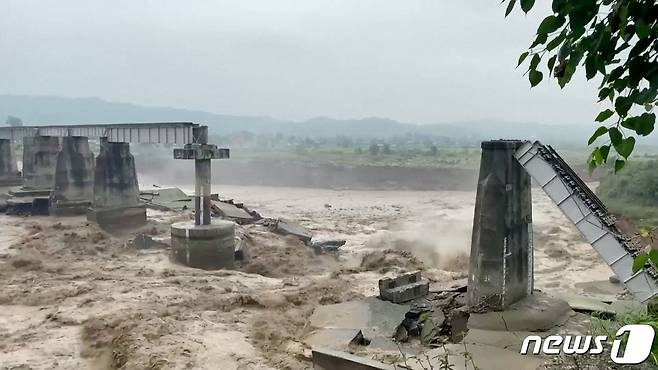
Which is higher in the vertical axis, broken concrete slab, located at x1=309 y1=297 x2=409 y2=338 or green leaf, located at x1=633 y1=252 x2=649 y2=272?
green leaf, located at x1=633 y1=252 x2=649 y2=272

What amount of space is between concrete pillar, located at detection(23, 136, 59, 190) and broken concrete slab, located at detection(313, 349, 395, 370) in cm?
3613

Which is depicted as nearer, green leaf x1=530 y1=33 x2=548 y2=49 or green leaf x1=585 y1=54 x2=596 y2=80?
green leaf x1=585 y1=54 x2=596 y2=80

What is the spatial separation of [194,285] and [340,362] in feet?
37.4

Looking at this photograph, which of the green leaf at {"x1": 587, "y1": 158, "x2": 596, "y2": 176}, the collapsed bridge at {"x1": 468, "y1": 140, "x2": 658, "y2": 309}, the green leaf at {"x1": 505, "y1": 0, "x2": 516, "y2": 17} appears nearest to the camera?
the green leaf at {"x1": 505, "y1": 0, "x2": 516, "y2": 17}

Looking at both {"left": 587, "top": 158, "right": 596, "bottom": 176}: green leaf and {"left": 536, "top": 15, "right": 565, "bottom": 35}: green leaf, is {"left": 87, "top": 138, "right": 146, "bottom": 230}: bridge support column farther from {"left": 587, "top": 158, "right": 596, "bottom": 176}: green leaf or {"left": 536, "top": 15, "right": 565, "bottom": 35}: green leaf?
{"left": 536, "top": 15, "right": 565, "bottom": 35}: green leaf

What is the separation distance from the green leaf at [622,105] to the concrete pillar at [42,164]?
149ft

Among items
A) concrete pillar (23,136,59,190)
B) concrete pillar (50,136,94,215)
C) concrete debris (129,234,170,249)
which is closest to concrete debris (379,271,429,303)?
concrete debris (129,234,170,249)

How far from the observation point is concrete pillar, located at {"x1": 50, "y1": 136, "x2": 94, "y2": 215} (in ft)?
125

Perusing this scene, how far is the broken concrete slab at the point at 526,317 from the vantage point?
557 inches

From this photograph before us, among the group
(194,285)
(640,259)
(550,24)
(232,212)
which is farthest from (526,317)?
(232,212)

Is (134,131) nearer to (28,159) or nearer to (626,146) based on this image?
(28,159)

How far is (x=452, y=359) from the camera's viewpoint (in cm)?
1252

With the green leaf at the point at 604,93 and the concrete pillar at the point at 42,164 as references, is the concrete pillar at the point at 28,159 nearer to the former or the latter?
the concrete pillar at the point at 42,164

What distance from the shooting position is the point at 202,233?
1035 inches
